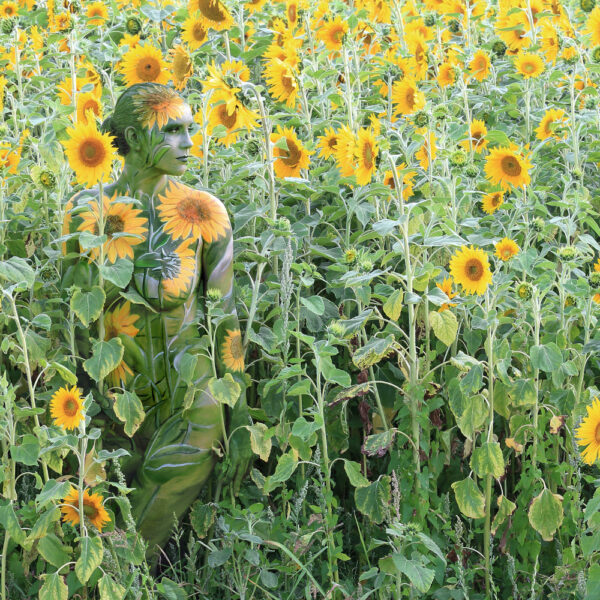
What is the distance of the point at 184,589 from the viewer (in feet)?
9.61

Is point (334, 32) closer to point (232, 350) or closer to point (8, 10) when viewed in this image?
point (232, 350)

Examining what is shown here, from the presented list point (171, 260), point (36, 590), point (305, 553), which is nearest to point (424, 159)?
point (171, 260)

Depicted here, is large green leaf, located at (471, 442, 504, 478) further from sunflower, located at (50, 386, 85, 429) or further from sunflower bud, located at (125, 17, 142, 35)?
sunflower bud, located at (125, 17, 142, 35)

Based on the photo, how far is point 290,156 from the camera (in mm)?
3299

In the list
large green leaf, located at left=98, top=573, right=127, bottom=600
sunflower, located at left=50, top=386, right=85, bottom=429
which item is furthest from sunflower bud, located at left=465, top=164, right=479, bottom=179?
large green leaf, located at left=98, top=573, right=127, bottom=600

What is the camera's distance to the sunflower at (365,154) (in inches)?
111

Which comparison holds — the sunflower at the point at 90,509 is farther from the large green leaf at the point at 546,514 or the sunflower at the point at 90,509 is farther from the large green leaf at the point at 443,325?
the large green leaf at the point at 546,514

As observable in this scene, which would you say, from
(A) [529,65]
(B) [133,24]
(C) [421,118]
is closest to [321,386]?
Result: (C) [421,118]

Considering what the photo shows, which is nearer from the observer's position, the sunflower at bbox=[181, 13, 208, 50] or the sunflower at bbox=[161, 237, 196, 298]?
the sunflower at bbox=[161, 237, 196, 298]

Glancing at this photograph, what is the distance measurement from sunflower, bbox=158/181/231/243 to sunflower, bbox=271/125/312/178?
17.7 inches

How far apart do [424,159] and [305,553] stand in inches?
56.5

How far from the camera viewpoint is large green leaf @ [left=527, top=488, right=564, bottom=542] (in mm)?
2791

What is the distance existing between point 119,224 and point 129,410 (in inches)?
22.2

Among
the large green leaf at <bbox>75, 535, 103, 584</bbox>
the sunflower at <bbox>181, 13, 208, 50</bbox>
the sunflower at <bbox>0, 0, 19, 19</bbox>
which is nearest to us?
the large green leaf at <bbox>75, 535, 103, 584</bbox>
